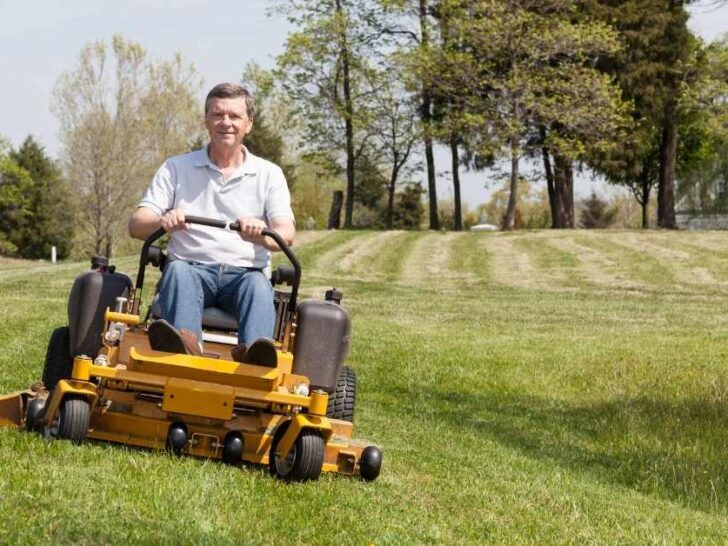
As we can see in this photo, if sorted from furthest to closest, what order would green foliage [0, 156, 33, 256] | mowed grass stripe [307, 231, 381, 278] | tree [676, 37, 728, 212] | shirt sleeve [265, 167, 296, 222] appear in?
1. green foliage [0, 156, 33, 256]
2. tree [676, 37, 728, 212]
3. mowed grass stripe [307, 231, 381, 278]
4. shirt sleeve [265, 167, 296, 222]

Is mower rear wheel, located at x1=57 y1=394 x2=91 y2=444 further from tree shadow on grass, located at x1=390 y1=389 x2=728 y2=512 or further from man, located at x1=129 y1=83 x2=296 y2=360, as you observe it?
tree shadow on grass, located at x1=390 y1=389 x2=728 y2=512

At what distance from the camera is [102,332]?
255 inches

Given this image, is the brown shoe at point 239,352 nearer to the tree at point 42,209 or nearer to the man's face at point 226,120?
the man's face at point 226,120

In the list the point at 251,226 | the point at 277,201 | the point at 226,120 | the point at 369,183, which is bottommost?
the point at 251,226

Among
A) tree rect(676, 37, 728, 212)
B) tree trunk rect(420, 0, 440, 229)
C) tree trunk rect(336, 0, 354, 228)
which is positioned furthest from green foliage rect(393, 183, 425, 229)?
tree rect(676, 37, 728, 212)

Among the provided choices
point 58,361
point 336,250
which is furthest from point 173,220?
point 336,250

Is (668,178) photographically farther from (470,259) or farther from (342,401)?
(342,401)

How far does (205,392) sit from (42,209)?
61.5 metres

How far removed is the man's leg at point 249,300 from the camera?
246 inches

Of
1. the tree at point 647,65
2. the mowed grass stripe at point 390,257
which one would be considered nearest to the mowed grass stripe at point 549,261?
the mowed grass stripe at point 390,257

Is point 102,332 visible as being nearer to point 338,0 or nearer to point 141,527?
point 141,527

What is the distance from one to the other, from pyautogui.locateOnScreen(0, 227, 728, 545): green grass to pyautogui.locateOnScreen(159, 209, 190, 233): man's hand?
114cm

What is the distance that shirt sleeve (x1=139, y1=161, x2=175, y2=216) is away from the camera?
654cm

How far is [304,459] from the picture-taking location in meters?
5.72
